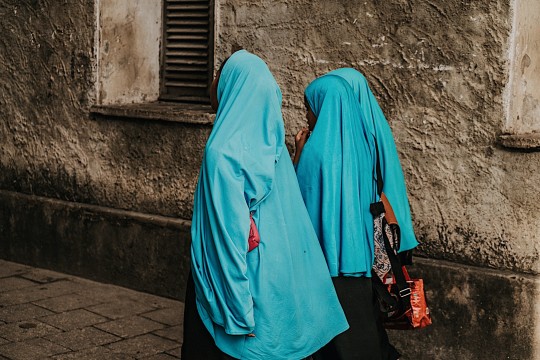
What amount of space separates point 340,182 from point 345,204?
0.34ft

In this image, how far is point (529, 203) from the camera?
17.1 feet

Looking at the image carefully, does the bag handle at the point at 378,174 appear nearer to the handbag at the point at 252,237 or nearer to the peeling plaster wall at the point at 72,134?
the handbag at the point at 252,237

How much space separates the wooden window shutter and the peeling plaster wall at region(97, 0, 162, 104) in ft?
0.29

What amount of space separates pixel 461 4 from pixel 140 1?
9.67 ft

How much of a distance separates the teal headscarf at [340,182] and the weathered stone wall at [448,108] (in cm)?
115

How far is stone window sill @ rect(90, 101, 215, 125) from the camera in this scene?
22.0ft

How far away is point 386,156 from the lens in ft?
14.8

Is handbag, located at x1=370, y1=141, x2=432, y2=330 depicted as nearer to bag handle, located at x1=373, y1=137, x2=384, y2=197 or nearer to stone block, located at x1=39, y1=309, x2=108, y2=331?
bag handle, located at x1=373, y1=137, x2=384, y2=197

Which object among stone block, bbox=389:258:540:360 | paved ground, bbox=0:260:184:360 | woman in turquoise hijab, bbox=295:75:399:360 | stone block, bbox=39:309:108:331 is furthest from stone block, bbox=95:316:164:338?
woman in turquoise hijab, bbox=295:75:399:360

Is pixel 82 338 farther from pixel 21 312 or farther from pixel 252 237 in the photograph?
pixel 252 237

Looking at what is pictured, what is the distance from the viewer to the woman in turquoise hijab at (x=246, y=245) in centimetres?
373

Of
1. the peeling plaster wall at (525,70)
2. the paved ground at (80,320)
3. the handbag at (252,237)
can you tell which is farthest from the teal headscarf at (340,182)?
the paved ground at (80,320)

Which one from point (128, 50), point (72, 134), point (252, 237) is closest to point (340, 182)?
point (252, 237)

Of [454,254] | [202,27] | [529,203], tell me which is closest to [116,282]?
[202,27]
